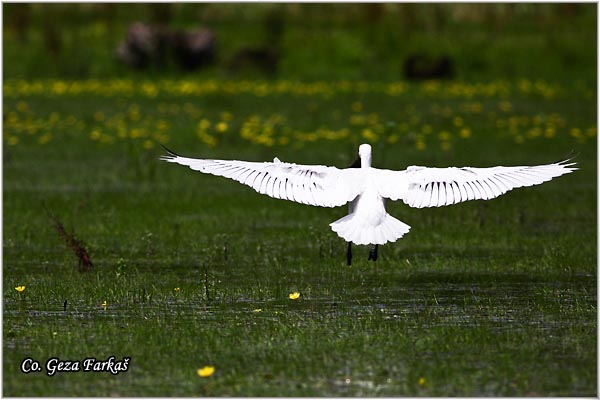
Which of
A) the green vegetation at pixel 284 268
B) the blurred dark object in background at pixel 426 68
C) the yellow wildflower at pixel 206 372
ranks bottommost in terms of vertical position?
the yellow wildflower at pixel 206 372

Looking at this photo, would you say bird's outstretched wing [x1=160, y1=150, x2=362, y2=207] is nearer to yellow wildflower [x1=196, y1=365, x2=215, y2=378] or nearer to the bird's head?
the bird's head

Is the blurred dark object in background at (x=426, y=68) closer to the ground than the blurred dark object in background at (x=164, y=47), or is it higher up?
closer to the ground

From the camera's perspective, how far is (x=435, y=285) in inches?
411

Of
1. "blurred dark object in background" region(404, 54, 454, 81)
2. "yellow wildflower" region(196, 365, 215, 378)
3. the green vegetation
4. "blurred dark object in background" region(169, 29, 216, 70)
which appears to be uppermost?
"blurred dark object in background" region(169, 29, 216, 70)

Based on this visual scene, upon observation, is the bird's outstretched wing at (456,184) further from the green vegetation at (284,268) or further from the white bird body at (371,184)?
the green vegetation at (284,268)

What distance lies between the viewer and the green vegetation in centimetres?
769

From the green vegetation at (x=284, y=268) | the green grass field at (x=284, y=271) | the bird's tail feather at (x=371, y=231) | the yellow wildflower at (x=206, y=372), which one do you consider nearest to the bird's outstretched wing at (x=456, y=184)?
the bird's tail feather at (x=371, y=231)

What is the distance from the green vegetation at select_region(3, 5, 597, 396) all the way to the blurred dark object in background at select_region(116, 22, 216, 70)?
8.71 meters

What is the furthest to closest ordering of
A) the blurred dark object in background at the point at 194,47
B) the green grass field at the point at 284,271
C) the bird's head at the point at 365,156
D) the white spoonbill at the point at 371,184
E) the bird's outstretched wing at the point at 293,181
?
the blurred dark object in background at the point at 194,47 < the bird's head at the point at 365,156 < the bird's outstretched wing at the point at 293,181 < the white spoonbill at the point at 371,184 < the green grass field at the point at 284,271

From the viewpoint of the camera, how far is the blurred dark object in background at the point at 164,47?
32.5 meters

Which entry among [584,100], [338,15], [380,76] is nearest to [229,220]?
[584,100]

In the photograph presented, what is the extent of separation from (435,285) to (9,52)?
79.4ft

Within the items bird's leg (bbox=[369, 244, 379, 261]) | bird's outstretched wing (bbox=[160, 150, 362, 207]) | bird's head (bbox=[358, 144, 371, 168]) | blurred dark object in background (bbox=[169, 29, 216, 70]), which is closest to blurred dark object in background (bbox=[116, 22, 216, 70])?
blurred dark object in background (bbox=[169, 29, 216, 70])

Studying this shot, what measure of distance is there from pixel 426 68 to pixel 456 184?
68.6 ft
